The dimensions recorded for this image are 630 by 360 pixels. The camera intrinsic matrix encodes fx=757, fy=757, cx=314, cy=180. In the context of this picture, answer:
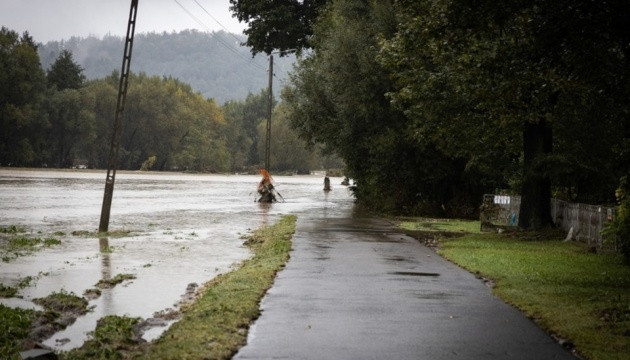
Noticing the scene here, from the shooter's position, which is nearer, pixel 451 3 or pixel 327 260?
pixel 451 3

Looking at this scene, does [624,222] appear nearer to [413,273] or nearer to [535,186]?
[413,273]

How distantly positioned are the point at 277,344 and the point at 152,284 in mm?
5800

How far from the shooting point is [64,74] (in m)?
130

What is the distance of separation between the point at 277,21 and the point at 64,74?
8988 centimetres

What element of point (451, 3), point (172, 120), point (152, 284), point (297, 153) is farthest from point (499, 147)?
point (297, 153)

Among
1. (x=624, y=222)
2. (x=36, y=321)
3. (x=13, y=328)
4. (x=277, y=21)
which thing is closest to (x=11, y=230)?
(x=36, y=321)

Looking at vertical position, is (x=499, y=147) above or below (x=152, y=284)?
above

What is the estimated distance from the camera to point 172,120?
144500 millimetres

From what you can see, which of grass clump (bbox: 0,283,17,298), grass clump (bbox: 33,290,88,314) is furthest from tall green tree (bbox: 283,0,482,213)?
grass clump (bbox: 33,290,88,314)

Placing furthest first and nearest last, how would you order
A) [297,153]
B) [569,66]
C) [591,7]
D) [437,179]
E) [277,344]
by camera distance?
[297,153]
[437,179]
[569,66]
[591,7]
[277,344]

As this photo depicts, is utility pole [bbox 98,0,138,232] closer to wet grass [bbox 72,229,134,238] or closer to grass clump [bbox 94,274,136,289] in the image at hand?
wet grass [bbox 72,229,134,238]

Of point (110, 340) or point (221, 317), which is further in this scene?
point (221, 317)

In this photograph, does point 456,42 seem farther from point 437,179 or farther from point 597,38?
point 437,179

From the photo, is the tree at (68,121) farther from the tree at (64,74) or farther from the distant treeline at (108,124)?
the tree at (64,74)
